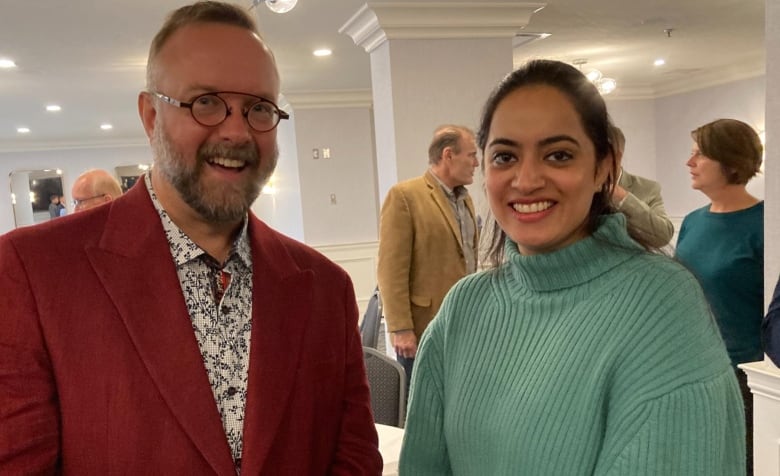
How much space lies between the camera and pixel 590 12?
427 cm

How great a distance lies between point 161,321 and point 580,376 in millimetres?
665

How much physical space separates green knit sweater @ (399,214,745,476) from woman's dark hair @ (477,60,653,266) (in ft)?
0.21

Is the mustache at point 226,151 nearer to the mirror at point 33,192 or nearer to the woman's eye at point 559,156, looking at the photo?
the woman's eye at point 559,156

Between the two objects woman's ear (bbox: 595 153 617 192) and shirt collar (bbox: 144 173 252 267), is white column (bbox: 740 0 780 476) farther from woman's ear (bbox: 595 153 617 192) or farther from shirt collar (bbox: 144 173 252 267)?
shirt collar (bbox: 144 173 252 267)

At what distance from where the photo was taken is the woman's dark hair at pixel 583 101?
38.8 inches

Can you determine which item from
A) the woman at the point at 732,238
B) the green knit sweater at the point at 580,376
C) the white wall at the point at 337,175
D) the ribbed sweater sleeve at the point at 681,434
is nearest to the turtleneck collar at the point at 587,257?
the green knit sweater at the point at 580,376

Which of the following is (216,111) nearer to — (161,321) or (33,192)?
(161,321)

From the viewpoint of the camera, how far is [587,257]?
955mm

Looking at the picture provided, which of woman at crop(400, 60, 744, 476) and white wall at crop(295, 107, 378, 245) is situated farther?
white wall at crop(295, 107, 378, 245)

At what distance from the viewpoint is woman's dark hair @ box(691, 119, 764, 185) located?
2670 mm

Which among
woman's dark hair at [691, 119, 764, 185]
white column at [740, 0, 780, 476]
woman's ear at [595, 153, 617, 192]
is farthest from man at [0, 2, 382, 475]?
woman's dark hair at [691, 119, 764, 185]

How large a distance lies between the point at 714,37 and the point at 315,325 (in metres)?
5.65

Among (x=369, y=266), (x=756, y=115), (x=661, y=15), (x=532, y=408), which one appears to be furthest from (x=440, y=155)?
(x=756, y=115)

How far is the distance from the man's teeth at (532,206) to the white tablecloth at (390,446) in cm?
96
